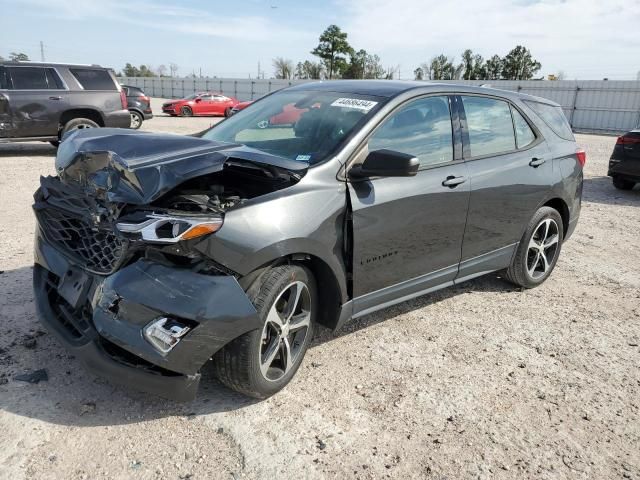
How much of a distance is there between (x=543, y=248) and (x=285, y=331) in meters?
3.00

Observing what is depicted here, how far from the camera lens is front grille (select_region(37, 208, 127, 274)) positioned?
264cm

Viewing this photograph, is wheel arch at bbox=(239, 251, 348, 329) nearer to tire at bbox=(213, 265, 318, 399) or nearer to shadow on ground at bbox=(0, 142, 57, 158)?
tire at bbox=(213, 265, 318, 399)

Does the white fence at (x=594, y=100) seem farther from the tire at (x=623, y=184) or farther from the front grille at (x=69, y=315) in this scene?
the front grille at (x=69, y=315)

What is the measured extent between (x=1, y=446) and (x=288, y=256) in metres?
1.65

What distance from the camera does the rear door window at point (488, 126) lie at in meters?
3.97

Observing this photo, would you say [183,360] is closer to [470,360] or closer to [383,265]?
[383,265]

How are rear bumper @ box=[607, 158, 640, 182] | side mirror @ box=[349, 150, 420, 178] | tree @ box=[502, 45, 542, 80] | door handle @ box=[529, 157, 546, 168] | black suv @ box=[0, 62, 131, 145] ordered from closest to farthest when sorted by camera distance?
side mirror @ box=[349, 150, 420, 178]
door handle @ box=[529, 157, 546, 168]
rear bumper @ box=[607, 158, 640, 182]
black suv @ box=[0, 62, 131, 145]
tree @ box=[502, 45, 542, 80]

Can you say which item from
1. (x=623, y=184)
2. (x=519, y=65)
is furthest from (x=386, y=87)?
(x=519, y=65)

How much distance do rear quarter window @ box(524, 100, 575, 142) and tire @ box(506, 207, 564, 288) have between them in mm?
790

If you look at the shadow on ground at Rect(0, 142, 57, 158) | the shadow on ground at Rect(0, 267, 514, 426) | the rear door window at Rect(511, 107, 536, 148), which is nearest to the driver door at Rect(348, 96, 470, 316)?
the shadow on ground at Rect(0, 267, 514, 426)

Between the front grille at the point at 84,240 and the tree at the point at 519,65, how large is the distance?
46236 millimetres

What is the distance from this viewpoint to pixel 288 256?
9.32 feet

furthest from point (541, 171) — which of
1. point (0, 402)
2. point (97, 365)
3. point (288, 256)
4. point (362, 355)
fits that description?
point (0, 402)

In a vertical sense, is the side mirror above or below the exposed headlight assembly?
above
